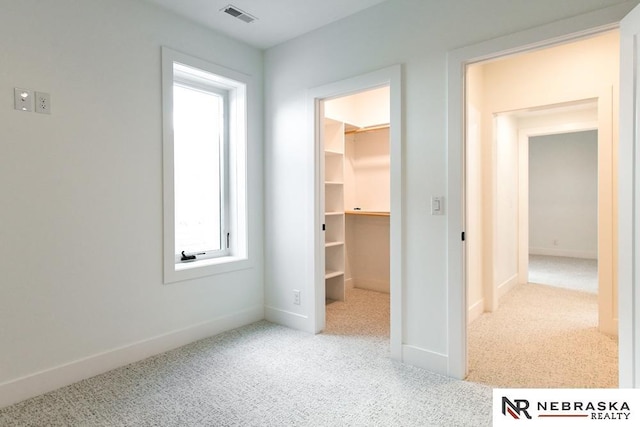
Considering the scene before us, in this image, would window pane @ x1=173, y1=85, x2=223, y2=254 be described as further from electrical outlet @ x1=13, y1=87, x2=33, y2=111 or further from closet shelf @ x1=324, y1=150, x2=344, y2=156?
closet shelf @ x1=324, y1=150, x2=344, y2=156

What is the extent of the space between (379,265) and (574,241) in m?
5.17

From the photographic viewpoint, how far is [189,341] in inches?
114

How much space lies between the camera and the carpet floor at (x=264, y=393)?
187 cm

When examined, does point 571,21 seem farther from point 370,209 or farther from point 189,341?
point 189,341

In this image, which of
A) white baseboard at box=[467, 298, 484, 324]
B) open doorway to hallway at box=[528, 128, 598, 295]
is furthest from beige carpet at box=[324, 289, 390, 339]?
open doorway to hallway at box=[528, 128, 598, 295]

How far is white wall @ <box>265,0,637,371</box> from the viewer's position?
2234mm

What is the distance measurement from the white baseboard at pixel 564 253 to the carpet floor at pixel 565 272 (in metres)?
0.22

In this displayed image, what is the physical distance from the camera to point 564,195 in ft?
23.9

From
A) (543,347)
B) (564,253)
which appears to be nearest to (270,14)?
(543,347)

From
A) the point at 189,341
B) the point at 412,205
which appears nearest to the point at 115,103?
the point at 189,341

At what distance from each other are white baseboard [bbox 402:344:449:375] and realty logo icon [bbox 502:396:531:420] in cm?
42

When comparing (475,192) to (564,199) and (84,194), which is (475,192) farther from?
(564,199)

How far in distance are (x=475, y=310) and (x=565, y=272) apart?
326cm

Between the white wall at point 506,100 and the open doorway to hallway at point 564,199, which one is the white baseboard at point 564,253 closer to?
the open doorway to hallway at point 564,199
